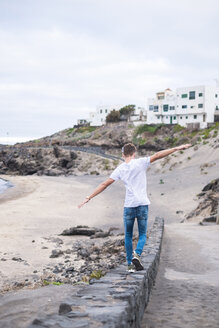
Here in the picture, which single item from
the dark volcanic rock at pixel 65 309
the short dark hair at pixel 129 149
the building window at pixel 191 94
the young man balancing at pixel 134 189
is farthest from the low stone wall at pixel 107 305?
the building window at pixel 191 94

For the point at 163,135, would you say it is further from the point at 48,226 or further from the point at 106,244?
the point at 106,244

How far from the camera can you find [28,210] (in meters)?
25.4

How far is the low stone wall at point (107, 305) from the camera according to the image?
3234mm

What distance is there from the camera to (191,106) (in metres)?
72.3

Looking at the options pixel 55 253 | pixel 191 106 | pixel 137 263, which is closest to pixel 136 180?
pixel 137 263

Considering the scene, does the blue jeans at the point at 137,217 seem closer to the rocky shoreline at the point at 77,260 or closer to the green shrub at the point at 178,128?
the rocky shoreline at the point at 77,260

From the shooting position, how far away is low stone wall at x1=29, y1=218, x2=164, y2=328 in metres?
3.23

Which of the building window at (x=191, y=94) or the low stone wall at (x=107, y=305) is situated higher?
the building window at (x=191, y=94)

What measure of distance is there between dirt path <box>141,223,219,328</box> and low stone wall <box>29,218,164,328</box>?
37 cm

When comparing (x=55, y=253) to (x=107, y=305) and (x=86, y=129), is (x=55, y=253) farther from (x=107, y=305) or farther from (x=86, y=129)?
(x=86, y=129)

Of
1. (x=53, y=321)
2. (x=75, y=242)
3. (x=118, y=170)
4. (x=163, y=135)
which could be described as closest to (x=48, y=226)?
(x=75, y=242)

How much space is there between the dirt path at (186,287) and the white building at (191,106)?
196 feet

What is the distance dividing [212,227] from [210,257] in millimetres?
5317

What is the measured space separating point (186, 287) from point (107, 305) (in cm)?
313
